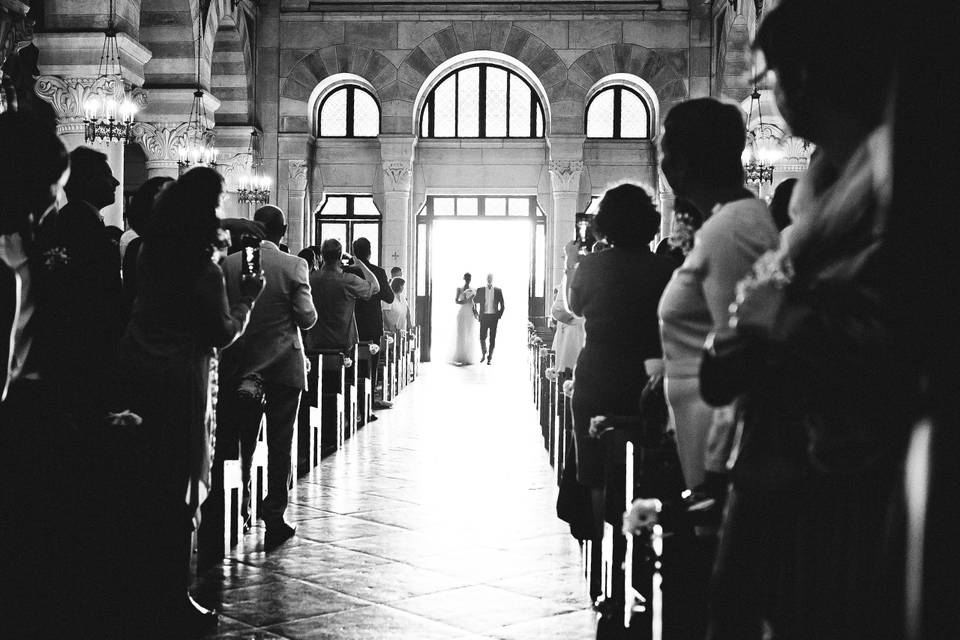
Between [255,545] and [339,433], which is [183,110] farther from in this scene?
[255,545]

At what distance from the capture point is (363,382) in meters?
10.9

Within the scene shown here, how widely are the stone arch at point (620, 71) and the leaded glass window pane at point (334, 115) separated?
4.41 metres

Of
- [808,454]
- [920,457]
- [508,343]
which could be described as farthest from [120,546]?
[508,343]

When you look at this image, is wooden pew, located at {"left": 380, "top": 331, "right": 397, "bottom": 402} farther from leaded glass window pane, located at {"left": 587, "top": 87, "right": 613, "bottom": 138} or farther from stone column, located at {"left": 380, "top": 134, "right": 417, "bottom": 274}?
leaded glass window pane, located at {"left": 587, "top": 87, "right": 613, "bottom": 138}

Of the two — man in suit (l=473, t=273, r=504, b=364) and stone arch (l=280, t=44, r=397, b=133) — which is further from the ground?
stone arch (l=280, t=44, r=397, b=133)

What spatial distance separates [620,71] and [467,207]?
4197 millimetres

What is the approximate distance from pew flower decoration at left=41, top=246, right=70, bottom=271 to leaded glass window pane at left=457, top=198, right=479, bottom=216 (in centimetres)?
1794

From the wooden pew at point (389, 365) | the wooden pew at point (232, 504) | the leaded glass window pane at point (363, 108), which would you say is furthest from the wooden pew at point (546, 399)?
the leaded glass window pane at point (363, 108)

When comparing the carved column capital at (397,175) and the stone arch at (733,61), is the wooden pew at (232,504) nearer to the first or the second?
the stone arch at (733,61)

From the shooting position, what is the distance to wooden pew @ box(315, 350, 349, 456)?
29.1 ft

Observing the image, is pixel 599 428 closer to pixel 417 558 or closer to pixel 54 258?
pixel 417 558

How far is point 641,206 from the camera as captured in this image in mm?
4195

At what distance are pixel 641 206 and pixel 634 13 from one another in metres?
17.3

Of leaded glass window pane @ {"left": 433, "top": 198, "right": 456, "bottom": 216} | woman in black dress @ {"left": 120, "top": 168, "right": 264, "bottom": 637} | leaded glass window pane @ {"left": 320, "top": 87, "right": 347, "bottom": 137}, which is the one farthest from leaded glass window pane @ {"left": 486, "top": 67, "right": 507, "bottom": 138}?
woman in black dress @ {"left": 120, "top": 168, "right": 264, "bottom": 637}
